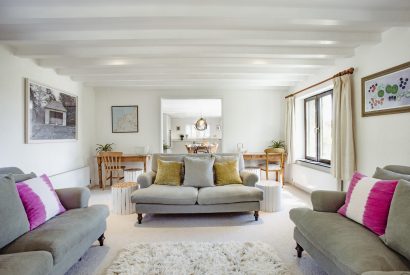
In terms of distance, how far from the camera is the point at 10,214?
1.70 metres

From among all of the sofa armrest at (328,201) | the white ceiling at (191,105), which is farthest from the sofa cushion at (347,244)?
the white ceiling at (191,105)

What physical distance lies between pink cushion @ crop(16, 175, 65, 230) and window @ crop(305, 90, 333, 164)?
426 centimetres

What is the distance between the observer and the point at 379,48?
9.25 ft

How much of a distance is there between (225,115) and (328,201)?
369cm

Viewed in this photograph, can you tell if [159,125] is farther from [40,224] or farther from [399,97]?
[399,97]

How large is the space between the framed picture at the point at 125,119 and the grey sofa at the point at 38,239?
3.44 metres

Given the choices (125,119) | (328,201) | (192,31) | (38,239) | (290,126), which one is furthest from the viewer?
(125,119)

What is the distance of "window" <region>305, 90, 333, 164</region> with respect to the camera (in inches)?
172

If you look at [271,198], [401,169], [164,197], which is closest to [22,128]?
[164,197]

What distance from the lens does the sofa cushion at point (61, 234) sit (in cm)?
162

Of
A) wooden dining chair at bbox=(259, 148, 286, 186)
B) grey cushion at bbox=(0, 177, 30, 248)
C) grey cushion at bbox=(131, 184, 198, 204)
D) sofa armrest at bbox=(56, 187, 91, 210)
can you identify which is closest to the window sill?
wooden dining chair at bbox=(259, 148, 286, 186)

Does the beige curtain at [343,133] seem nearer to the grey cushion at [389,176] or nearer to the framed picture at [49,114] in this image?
the grey cushion at [389,176]

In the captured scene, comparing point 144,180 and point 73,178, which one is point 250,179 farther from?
point 73,178

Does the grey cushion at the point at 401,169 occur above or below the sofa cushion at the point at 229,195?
above
